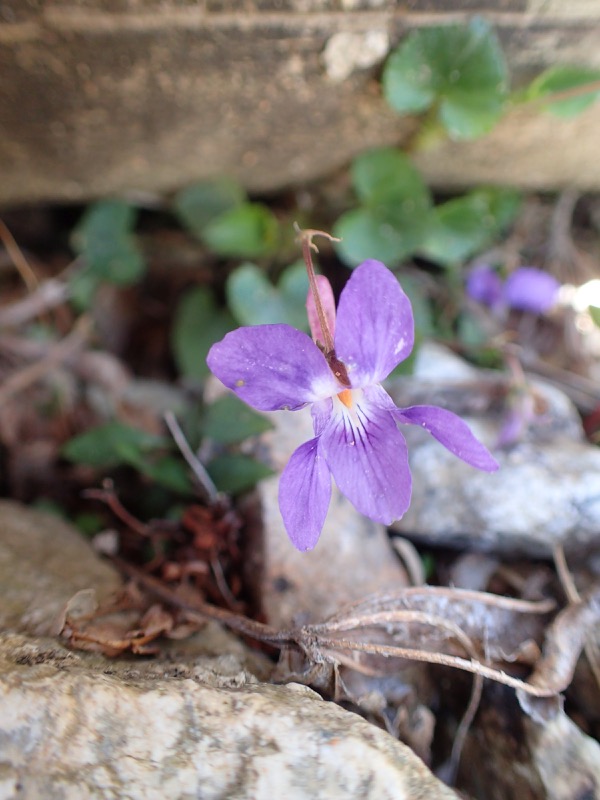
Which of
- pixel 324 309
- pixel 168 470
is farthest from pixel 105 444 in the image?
pixel 324 309

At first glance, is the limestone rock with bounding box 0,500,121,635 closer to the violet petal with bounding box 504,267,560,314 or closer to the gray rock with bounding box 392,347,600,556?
the gray rock with bounding box 392,347,600,556

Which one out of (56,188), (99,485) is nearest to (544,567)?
(99,485)

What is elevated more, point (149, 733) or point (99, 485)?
point (99, 485)

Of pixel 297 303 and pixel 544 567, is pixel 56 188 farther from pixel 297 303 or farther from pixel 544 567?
pixel 544 567

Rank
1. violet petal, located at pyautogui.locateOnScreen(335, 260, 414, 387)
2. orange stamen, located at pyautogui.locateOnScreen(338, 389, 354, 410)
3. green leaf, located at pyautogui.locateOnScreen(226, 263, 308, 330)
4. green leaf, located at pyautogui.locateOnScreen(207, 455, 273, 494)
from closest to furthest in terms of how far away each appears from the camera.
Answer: violet petal, located at pyautogui.locateOnScreen(335, 260, 414, 387), orange stamen, located at pyautogui.locateOnScreen(338, 389, 354, 410), green leaf, located at pyautogui.locateOnScreen(207, 455, 273, 494), green leaf, located at pyautogui.locateOnScreen(226, 263, 308, 330)

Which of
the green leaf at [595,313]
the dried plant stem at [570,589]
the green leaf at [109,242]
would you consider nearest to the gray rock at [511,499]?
the dried plant stem at [570,589]

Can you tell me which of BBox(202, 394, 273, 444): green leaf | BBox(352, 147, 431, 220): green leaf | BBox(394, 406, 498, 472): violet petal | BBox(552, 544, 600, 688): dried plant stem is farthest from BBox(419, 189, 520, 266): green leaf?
BBox(394, 406, 498, 472): violet petal
